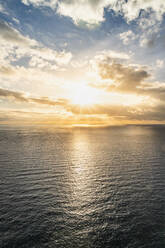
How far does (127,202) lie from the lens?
31562mm

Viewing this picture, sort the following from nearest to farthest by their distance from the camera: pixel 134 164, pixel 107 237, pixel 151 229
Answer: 1. pixel 107 237
2. pixel 151 229
3. pixel 134 164

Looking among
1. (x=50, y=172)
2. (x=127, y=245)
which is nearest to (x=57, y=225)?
(x=127, y=245)

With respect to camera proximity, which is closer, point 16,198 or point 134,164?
point 16,198

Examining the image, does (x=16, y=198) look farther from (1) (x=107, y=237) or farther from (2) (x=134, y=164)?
(2) (x=134, y=164)

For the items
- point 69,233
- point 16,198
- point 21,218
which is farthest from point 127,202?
point 16,198

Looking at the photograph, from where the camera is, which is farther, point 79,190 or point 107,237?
point 79,190

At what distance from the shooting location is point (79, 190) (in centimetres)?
3788

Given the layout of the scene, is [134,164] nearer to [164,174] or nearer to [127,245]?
[164,174]

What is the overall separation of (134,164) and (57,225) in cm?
4521

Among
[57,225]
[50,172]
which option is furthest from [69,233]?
[50,172]

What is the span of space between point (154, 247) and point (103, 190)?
55.7 ft

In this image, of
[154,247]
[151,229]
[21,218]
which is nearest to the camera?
[154,247]

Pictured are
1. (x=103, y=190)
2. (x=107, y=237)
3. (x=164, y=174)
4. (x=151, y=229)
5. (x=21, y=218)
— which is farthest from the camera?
(x=164, y=174)

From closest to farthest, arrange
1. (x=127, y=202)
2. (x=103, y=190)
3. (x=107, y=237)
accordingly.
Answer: (x=107, y=237) → (x=127, y=202) → (x=103, y=190)
